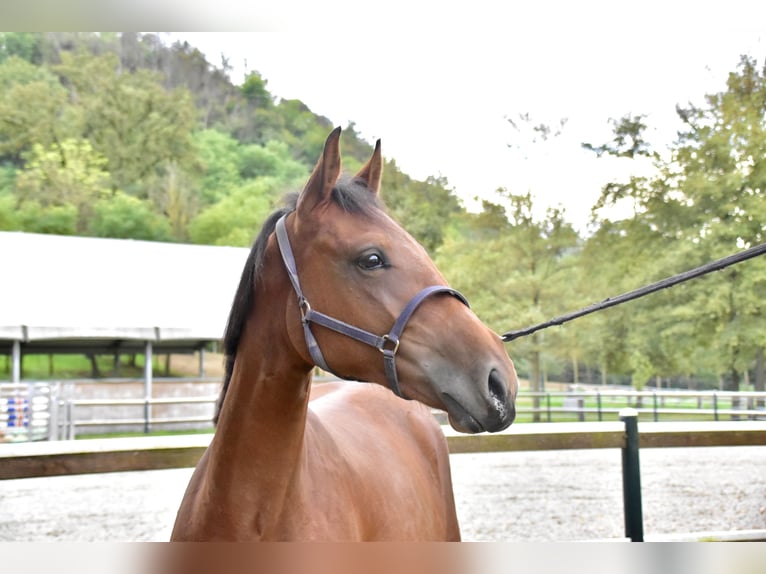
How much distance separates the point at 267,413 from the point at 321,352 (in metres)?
0.15

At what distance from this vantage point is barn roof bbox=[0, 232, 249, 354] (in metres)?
6.88

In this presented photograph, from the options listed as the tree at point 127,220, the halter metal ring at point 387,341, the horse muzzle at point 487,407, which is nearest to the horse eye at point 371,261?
the halter metal ring at point 387,341

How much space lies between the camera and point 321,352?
1050mm

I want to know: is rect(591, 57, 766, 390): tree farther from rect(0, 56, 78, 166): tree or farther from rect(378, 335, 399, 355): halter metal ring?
rect(0, 56, 78, 166): tree

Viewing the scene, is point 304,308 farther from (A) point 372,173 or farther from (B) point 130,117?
(B) point 130,117

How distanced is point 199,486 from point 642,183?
17.7 feet

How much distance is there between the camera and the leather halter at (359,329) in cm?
101

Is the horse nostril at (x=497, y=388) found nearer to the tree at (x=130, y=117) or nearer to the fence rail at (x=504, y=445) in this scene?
the fence rail at (x=504, y=445)

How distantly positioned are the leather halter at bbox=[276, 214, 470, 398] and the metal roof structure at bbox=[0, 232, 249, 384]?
6.23 m

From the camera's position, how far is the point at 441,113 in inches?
214

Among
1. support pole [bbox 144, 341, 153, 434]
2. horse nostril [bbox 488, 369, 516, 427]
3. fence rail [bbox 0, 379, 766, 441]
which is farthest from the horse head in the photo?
support pole [bbox 144, 341, 153, 434]

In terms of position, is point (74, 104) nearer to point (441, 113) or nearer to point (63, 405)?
point (63, 405)

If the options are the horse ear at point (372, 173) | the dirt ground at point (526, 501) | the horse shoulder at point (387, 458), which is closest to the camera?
the horse ear at point (372, 173)

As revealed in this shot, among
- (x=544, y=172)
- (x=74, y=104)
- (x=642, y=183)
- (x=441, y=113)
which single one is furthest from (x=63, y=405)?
(x=642, y=183)
